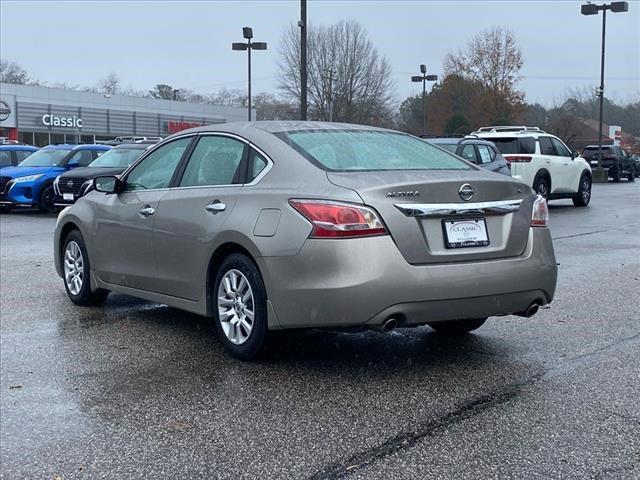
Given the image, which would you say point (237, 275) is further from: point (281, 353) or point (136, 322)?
point (136, 322)

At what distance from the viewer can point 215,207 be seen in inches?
217

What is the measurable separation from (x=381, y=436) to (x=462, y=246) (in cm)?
136

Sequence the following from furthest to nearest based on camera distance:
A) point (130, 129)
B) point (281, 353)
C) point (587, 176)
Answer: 1. point (130, 129)
2. point (587, 176)
3. point (281, 353)

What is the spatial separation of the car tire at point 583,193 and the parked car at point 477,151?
3969 millimetres

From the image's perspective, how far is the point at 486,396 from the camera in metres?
4.61

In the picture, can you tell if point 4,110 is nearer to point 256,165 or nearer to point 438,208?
point 256,165

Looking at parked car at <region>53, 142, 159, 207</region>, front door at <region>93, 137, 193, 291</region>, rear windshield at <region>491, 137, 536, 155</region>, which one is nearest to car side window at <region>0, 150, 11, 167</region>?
parked car at <region>53, 142, 159, 207</region>

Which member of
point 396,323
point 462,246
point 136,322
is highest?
point 462,246

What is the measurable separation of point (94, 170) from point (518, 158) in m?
9.25

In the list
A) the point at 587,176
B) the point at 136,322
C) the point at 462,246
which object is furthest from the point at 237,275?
the point at 587,176

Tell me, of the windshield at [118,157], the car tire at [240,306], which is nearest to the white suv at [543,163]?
the windshield at [118,157]

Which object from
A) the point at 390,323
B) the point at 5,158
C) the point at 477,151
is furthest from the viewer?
the point at 5,158

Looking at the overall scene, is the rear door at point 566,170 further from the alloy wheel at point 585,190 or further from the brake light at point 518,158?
the brake light at point 518,158

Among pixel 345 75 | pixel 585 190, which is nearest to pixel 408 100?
pixel 345 75
